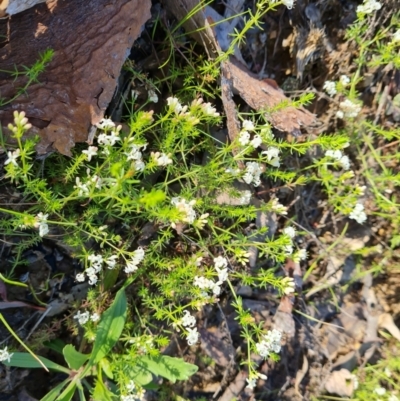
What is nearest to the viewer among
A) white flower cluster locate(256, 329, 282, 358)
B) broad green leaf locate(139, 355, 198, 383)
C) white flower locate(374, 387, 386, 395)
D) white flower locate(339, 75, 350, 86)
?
white flower cluster locate(256, 329, 282, 358)

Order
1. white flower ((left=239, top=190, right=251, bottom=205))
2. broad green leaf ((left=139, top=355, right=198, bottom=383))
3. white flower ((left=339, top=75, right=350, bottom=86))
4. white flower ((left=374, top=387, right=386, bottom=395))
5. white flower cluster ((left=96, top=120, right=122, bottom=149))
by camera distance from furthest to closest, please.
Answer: white flower ((left=374, top=387, right=386, bottom=395))
white flower ((left=339, top=75, right=350, bottom=86))
broad green leaf ((left=139, top=355, right=198, bottom=383))
white flower ((left=239, top=190, right=251, bottom=205))
white flower cluster ((left=96, top=120, right=122, bottom=149))

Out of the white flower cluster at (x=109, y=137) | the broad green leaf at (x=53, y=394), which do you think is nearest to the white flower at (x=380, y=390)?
the broad green leaf at (x=53, y=394)

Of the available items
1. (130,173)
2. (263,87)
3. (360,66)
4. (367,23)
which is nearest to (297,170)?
(263,87)

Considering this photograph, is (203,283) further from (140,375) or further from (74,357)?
(74,357)

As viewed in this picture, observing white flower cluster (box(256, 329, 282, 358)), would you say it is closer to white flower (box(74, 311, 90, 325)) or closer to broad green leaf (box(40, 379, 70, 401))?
white flower (box(74, 311, 90, 325))

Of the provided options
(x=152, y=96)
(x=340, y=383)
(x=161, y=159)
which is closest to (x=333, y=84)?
(x=152, y=96)

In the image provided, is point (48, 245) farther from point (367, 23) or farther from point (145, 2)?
point (367, 23)

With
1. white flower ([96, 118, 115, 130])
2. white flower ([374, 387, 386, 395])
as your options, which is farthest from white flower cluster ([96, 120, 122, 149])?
white flower ([374, 387, 386, 395])
